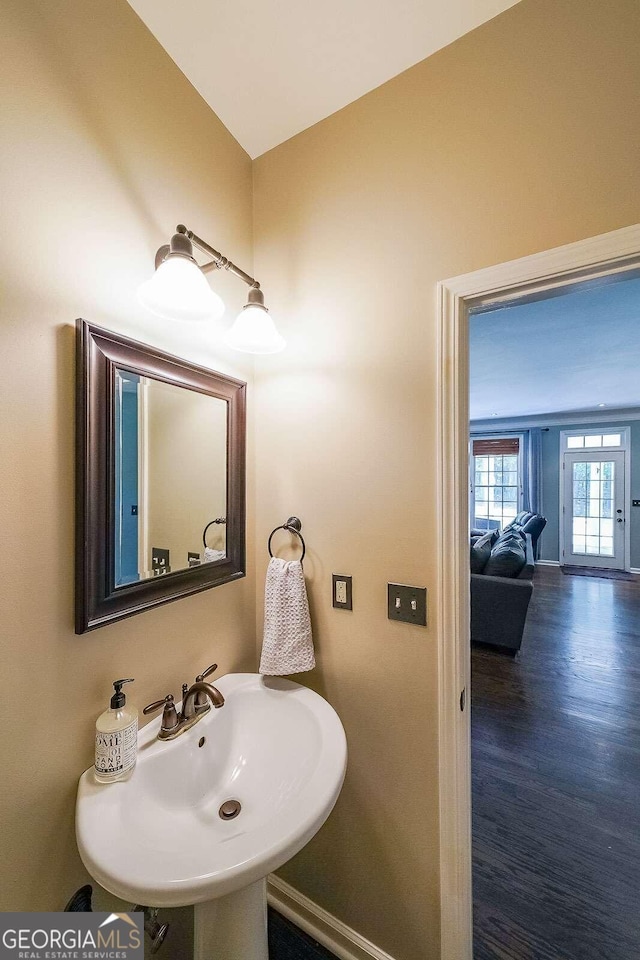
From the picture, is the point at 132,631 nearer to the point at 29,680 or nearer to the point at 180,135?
the point at 29,680

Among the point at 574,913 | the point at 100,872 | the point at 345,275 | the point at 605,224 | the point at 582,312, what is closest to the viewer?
the point at 100,872

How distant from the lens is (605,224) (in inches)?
31.6

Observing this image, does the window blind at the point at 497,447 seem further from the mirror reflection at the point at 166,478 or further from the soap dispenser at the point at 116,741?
the soap dispenser at the point at 116,741

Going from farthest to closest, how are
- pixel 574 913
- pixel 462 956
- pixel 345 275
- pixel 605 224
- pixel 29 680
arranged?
pixel 574 913 < pixel 345 275 < pixel 462 956 < pixel 605 224 < pixel 29 680

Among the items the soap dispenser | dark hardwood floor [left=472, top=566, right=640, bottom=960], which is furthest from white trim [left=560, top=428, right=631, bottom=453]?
the soap dispenser

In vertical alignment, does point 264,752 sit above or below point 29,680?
below

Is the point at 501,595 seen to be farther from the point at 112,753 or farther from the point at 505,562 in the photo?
the point at 112,753

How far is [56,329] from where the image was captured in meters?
0.74

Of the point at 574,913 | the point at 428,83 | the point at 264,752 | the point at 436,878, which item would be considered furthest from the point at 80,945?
the point at 428,83

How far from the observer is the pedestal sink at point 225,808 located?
0.59 metres

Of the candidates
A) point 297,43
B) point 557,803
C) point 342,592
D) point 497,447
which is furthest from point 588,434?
point 297,43

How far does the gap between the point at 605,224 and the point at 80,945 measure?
5.97 ft

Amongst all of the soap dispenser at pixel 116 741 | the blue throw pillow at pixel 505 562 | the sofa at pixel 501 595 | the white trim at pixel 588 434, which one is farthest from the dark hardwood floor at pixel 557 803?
the white trim at pixel 588 434

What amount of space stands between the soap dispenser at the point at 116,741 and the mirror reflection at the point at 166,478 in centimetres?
27
